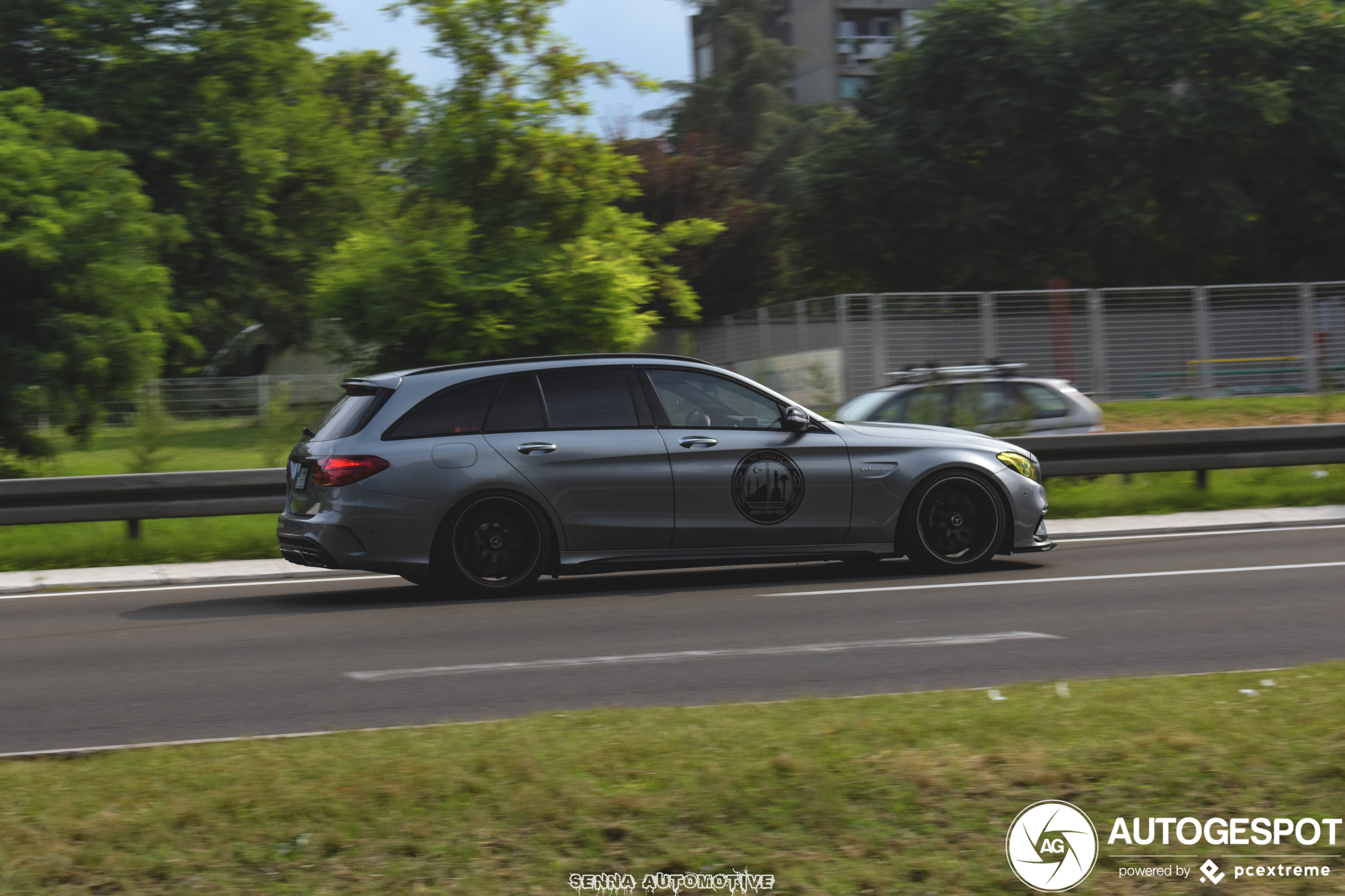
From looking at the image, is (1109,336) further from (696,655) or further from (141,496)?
(696,655)

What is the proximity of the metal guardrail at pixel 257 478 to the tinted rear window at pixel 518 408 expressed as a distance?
3.21m

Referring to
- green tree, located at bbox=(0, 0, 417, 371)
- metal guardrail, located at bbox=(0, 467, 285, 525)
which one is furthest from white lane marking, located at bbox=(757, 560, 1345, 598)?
green tree, located at bbox=(0, 0, 417, 371)

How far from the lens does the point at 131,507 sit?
13.1 m

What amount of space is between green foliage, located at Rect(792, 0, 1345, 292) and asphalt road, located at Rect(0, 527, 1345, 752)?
1041 inches

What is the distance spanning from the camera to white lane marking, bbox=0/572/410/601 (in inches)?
443

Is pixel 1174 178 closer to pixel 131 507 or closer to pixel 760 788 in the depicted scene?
pixel 131 507

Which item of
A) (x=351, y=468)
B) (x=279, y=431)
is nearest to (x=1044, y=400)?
(x=279, y=431)

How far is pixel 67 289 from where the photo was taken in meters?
17.6

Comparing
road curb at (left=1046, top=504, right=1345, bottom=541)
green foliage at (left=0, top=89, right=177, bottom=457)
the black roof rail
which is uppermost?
green foliage at (left=0, top=89, right=177, bottom=457)

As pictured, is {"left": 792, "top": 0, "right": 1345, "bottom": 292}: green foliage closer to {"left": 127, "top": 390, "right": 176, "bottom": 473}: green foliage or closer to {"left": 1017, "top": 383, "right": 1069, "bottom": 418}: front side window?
{"left": 1017, "top": 383, "right": 1069, "bottom": 418}: front side window

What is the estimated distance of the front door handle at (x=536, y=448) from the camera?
389 inches

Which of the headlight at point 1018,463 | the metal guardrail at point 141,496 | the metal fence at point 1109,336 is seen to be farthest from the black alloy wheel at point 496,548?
the metal fence at point 1109,336

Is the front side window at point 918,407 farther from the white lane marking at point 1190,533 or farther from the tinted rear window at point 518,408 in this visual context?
the tinted rear window at point 518,408

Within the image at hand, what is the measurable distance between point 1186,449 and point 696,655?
919 cm
